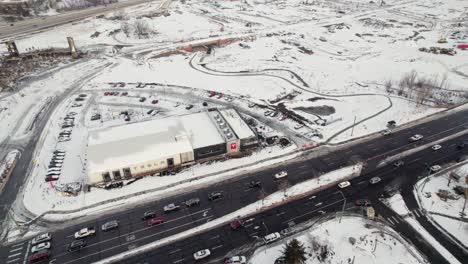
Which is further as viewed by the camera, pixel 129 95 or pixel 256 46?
pixel 256 46

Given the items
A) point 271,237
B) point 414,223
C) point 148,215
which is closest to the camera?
point 271,237

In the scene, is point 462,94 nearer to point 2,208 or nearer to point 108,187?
point 108,187

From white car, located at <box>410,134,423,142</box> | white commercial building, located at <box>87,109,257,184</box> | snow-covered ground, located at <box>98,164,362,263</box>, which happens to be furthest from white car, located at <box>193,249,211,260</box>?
white car, located at <box>410,134,423,142</box>

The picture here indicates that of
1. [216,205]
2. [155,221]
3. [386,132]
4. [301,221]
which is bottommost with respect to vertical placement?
[301,221]

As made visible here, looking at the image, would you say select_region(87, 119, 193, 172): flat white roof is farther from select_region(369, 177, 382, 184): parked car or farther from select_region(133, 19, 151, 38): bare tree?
select_region(133, 19, 151, 38): bare tree

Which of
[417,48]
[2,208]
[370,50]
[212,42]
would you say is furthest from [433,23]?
[2,208]

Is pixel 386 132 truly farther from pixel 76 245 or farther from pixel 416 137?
pixel 76 245

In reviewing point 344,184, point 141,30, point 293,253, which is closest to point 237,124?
point 344,184
